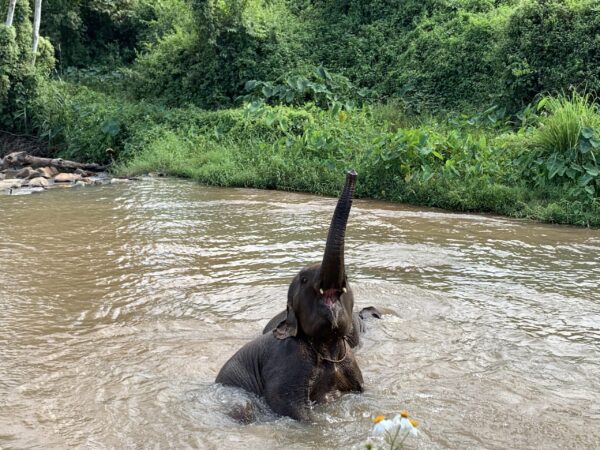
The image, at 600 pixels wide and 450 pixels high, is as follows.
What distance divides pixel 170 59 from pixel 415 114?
30.5 feet

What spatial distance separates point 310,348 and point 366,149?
33.7ft

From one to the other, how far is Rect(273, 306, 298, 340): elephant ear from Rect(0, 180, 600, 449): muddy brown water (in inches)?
19.3

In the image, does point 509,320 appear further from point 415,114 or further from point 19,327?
point 415,114

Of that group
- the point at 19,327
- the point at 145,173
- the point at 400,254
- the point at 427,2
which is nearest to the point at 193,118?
the point at 145,173

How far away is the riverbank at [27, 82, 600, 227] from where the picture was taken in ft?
38.0

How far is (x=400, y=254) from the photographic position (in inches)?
329

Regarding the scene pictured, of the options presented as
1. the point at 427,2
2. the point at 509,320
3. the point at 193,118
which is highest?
the point at 427,2

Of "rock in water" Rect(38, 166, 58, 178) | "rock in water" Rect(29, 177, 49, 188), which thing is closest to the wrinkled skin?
"rock in water" Rect(29, 177, 49, 188)

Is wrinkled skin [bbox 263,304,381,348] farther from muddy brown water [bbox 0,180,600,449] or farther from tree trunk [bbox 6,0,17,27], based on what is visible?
tree trunk [bbox 6,0,17,27]

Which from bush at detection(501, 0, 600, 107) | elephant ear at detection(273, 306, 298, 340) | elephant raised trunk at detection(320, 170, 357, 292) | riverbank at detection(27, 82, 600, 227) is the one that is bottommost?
elephant ear at detection(273, 306, 298, 340)

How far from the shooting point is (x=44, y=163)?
19.0 meters

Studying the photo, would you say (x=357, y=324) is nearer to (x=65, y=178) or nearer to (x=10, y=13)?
(x=65, y=178)

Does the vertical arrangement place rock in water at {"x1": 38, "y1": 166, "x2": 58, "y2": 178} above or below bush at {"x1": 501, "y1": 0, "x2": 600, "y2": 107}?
below

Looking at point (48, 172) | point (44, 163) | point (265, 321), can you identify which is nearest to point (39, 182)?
point (48, 172)
